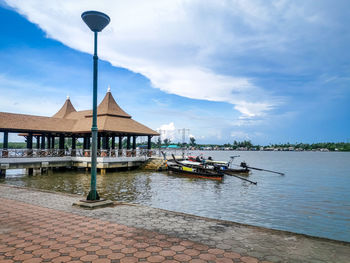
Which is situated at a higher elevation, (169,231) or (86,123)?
(86,123)

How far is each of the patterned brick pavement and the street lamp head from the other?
576 cm

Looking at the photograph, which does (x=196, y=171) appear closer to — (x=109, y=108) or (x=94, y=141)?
(x=109, y=108)

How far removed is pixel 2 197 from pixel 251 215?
33.0ft

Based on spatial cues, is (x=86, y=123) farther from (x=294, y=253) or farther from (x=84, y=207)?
(x=294, y=253)

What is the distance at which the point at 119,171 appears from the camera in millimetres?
28141

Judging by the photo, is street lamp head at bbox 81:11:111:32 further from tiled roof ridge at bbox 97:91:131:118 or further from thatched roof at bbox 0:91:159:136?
tiled roof ridge at bbox 97:91:131:118

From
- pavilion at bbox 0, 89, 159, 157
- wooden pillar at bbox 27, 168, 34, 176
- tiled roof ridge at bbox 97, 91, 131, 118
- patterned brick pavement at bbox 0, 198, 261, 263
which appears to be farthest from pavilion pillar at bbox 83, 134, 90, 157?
patterned brick pavement at bbox 0, 198, 261, 263

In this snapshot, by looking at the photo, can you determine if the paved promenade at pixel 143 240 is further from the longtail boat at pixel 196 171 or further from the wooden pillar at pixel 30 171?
the wooden pillar at pixel 30 171

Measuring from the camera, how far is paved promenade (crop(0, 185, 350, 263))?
4297mm

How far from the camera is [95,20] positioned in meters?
7.75

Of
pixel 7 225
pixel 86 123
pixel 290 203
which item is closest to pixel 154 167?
pixel 86 123

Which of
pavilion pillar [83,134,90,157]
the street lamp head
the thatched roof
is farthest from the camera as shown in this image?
pavilion pillar [83,134,90,157]

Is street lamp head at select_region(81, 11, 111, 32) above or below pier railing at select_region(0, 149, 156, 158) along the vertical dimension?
above

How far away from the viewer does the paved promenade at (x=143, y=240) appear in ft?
14.1
